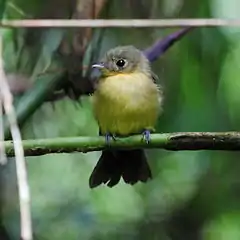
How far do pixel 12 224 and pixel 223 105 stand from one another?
77cm

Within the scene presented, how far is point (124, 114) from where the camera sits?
1995mm

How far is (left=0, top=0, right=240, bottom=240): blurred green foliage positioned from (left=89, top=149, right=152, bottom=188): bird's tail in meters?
0.19

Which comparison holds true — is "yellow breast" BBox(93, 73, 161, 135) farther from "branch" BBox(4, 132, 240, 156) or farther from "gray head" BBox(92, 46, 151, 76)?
"branch" BBox(4, 132, 240, 156)

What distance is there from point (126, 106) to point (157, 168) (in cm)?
51

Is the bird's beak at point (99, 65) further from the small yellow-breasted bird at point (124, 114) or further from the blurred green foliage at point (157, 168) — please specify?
the blurred green foliage at point (157, 168)

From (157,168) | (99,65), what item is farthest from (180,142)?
(157,168)

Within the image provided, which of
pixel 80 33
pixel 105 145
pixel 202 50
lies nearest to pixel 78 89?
pixel 80 33

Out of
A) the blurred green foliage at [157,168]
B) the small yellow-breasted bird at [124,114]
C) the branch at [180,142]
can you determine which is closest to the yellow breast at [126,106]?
the small yellow-breasted bird at [124,114]

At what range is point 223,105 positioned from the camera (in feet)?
7.04

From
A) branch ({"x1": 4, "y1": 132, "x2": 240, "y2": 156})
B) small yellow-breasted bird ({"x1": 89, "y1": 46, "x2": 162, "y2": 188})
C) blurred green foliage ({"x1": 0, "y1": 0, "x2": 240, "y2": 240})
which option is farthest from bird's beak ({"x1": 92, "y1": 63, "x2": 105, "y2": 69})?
branch ({"x1": 4, "y1": 132, "x2": 240, "y2": 156})

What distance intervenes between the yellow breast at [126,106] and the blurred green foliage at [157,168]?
0.50 ft

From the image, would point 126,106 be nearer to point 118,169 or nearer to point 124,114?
point 124,114

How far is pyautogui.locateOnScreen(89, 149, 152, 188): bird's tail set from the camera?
1.98 m

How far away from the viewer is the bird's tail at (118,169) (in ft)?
6.48
